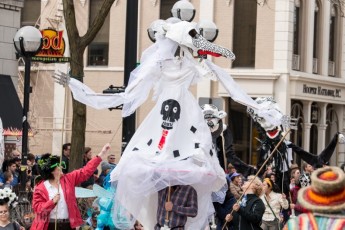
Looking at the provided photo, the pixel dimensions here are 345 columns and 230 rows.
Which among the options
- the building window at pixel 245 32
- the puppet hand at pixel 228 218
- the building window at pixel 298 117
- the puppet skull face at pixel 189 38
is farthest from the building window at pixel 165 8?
the puppet skull face at pixel 189 38

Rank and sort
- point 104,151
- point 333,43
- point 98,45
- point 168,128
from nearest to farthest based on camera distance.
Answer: point 104,151 → point 168,128 → point 98,45 → point 333,43

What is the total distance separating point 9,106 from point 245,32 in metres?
13.0

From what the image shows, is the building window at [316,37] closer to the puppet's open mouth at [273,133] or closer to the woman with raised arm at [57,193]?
the puppet's open mouth at [273,133]

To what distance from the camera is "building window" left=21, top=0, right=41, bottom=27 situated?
39.2 meters

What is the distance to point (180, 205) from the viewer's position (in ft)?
41.5

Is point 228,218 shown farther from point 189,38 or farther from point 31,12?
point 31,12

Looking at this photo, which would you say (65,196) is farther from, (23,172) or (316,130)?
(316,130)

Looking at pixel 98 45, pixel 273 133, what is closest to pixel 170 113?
pixel 273 133

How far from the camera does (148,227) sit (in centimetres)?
1309

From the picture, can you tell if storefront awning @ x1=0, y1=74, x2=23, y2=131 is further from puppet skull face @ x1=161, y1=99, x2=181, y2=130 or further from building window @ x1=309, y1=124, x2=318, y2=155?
building window @ x1=309, y1=124, x2=318, y2=155

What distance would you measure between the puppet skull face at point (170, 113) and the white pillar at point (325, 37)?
2694 centimetres

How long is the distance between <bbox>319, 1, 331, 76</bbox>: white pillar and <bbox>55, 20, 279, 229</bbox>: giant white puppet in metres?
26.4

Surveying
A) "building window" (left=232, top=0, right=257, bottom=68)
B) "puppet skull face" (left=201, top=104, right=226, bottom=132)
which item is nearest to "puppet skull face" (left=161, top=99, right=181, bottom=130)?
"puppet skull face" (left=201, top=104, right=226, bottom=132)

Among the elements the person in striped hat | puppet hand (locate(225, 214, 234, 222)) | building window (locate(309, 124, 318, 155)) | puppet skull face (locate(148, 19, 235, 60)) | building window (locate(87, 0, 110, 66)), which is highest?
building window (locate(87, 0, 110, 66))
